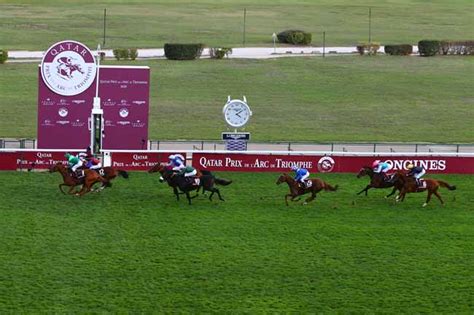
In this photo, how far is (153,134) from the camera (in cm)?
3581

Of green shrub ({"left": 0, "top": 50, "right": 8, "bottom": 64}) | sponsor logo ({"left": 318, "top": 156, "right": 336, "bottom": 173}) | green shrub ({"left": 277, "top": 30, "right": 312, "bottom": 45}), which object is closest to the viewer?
sponsor logo ({"left": 318, "top": 156, "right": 336, "bottom": 173})

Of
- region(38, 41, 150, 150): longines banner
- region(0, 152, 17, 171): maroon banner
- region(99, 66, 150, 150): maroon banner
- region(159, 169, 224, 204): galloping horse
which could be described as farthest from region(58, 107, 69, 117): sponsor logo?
region(159, 169, 224, 204): galloping horse

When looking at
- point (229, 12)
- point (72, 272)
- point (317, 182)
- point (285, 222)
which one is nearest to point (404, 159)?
point (317, 182)

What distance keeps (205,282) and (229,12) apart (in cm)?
5917

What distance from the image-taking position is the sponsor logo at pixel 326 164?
28703mm

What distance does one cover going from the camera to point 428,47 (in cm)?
5822

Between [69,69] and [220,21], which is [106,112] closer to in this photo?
[69,69]

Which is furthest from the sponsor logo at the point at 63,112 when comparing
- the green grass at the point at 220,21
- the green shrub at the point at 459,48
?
the green shrub at the point at 459,48

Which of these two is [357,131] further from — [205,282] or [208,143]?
[205,282]

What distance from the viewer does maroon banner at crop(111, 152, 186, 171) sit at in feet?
92.9

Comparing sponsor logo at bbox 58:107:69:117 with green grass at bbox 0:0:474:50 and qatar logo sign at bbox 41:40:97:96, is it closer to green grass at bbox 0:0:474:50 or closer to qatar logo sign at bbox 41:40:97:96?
qatar logo sign at bbox 41:40:97:96

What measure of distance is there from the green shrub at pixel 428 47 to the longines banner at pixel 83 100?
31.3 meters

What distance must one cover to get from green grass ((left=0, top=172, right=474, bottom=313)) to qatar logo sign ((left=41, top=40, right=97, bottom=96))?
3518 millimetres

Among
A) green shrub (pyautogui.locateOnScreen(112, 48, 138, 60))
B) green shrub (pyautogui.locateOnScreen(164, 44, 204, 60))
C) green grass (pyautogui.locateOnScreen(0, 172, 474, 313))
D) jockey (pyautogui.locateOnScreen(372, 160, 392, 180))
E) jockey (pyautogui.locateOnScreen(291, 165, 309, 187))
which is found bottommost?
green grass (pyautogui.locateOnScreen(0, 172, 474, 313))
